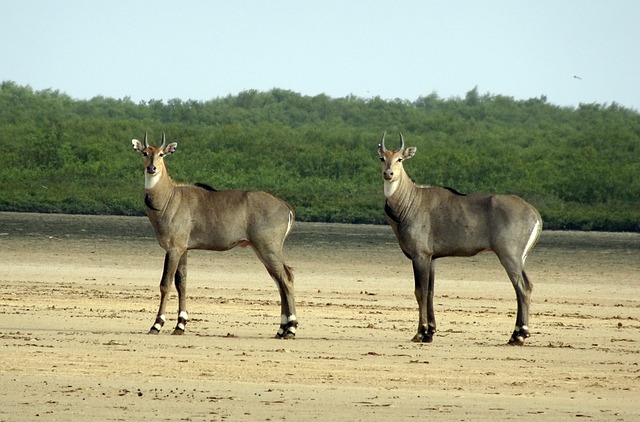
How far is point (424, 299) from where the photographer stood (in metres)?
18.7

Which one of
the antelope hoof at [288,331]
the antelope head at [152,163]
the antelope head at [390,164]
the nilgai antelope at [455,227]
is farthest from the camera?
the antelope head at [152,163]

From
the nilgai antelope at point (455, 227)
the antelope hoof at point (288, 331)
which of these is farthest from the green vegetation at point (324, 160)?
the antelope hoof at point (288, 331)

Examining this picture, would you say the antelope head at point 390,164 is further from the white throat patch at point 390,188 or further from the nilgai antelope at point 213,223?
the nilgai antelope at point 213,223

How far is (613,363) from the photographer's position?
54.4 ft

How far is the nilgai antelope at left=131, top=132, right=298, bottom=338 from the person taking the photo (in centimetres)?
1917

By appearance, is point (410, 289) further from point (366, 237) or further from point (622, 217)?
point (622, 217)

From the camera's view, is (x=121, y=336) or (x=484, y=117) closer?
(x=121, y=336)

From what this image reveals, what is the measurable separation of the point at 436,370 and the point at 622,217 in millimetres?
32200

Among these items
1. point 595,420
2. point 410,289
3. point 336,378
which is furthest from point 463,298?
point 595,420

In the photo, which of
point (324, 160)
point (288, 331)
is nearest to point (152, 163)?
point (288, 331)

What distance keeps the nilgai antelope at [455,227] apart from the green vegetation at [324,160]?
2680 cm

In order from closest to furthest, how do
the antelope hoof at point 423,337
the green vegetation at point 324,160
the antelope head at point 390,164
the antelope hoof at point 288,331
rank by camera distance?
1. the antelope hoof at point 423,337
2. the antelope hoof at point 288,331
3. the antelope head at point 390,164
4. the green vegetation at point 324,160

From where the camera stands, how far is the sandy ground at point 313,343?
43.7 feet

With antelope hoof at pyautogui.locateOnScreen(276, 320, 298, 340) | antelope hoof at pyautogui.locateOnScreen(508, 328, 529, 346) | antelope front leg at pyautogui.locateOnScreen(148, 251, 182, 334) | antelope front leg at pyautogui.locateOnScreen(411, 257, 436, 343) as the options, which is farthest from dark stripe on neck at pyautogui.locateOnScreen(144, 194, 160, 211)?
antelope hoof at pyautogui.locateOnScreen(508, 328, 529, 346)
